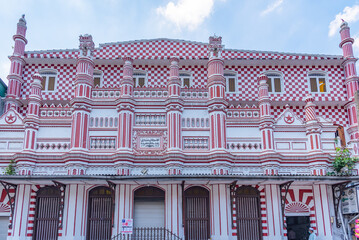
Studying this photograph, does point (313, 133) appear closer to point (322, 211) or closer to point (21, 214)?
point (322, 211)

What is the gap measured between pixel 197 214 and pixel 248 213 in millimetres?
3030

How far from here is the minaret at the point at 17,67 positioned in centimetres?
2536

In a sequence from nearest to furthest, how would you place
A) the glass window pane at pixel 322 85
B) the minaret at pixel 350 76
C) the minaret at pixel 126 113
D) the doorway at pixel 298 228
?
the minaret at pixel 126 113 < the doorway at pixel 298 228 < the minaret at pixel 350 76 < the glass window pane at pixel 322 85

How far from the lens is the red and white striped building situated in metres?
20.7

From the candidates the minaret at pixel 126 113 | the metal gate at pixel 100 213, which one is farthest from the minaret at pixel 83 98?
the metal gate at pixel 100 213

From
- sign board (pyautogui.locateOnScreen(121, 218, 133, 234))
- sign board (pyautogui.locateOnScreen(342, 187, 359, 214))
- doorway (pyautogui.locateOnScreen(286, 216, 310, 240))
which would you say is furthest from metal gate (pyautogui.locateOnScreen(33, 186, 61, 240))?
sign board (pyautogui.locateOnScreen(342, 187, 359, 214))

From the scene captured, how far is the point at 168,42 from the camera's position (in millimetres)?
28094

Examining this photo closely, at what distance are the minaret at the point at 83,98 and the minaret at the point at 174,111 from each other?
514cm

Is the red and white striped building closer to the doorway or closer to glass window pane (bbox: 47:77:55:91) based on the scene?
the doorway

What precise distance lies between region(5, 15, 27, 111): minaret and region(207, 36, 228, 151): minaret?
44.7 feet

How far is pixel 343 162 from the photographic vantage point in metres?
21.7

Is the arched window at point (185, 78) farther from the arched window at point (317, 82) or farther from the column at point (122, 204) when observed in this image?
the column at point (122, 204)


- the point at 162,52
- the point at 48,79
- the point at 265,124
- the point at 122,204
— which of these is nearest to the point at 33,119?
the point at 48,79

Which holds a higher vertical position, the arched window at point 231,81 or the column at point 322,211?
the arched window at point 231,81
